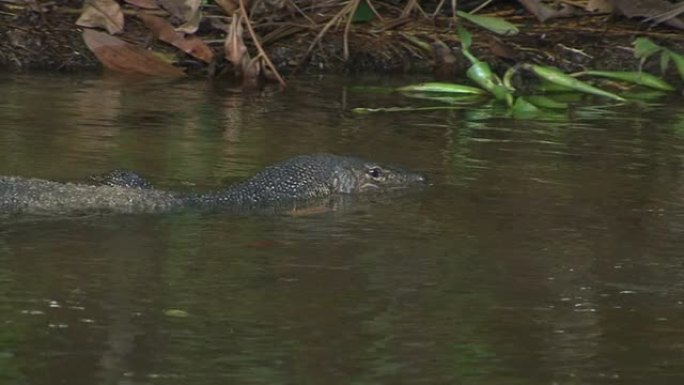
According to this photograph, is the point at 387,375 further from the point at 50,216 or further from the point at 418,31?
the point at 418,31

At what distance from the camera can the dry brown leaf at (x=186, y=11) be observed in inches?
511

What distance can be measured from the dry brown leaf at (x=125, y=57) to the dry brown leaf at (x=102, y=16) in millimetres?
153

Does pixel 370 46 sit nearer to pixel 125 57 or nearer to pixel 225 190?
pixel 125 57

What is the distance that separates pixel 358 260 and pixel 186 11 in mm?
6277

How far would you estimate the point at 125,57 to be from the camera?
1298 centimetres

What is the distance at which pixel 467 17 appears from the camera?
42.5 ft

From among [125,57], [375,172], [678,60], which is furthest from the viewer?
[125,57]

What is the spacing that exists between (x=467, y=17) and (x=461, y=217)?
15.7 ft

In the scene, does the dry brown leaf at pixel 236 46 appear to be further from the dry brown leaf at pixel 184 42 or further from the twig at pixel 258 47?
the dry brown leaf at pixel 184 42

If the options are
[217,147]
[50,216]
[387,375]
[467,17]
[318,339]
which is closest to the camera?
[387,375]

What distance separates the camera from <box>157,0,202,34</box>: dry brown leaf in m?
13.0

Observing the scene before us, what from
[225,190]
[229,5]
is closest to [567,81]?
[229,5]

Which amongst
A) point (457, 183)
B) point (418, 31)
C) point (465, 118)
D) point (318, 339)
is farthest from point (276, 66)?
point (318, 339)

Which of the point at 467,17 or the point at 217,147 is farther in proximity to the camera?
the point at 467,17
